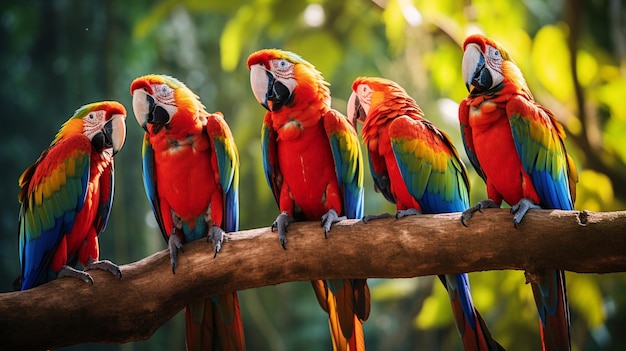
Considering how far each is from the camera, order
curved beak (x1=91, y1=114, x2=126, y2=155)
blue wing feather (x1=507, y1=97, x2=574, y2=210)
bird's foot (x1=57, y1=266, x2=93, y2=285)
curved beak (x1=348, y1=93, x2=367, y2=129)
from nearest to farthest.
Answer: blue wing feather (x1=507, y1=97, x2=574, y2=210)
bird's foot (x1=57, y1=266, x2=93, y2=285)
curved beak (x1=91, y1=114, x2=126, y2=155)
curved beak (x1=348, y1=93, x2=367, y2=129)

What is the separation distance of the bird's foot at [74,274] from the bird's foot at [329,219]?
75 cm

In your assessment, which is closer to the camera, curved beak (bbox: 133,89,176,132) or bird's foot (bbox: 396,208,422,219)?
bird's foot (bbox: 396,208,422,219)

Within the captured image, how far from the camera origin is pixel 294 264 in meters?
2.01

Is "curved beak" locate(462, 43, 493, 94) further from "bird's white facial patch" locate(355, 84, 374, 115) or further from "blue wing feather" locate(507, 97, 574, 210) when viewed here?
"bird's white facial patch" locate(355, 84, 374, 115)

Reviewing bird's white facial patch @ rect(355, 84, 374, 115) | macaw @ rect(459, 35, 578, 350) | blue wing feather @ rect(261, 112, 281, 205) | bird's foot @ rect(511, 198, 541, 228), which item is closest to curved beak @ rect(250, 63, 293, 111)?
blue wing feather @ rect(261, 112, 281, 205)

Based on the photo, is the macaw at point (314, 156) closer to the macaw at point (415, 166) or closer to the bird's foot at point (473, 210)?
the macaw at point (415, 166)

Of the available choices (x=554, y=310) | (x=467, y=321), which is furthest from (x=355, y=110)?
(x=554, y=310)

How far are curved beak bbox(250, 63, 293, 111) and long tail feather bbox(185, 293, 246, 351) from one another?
0.66 meters

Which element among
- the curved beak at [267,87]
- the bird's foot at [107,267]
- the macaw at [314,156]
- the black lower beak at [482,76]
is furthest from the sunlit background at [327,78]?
the bird's foot at [107,267]

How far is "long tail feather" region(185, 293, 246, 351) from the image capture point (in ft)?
6.98

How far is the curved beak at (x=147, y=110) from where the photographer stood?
2.13 meters

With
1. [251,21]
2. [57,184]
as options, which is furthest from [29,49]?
[57,184]

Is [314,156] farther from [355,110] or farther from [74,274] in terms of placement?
[74,274]

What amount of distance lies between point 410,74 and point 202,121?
95.7 inches
